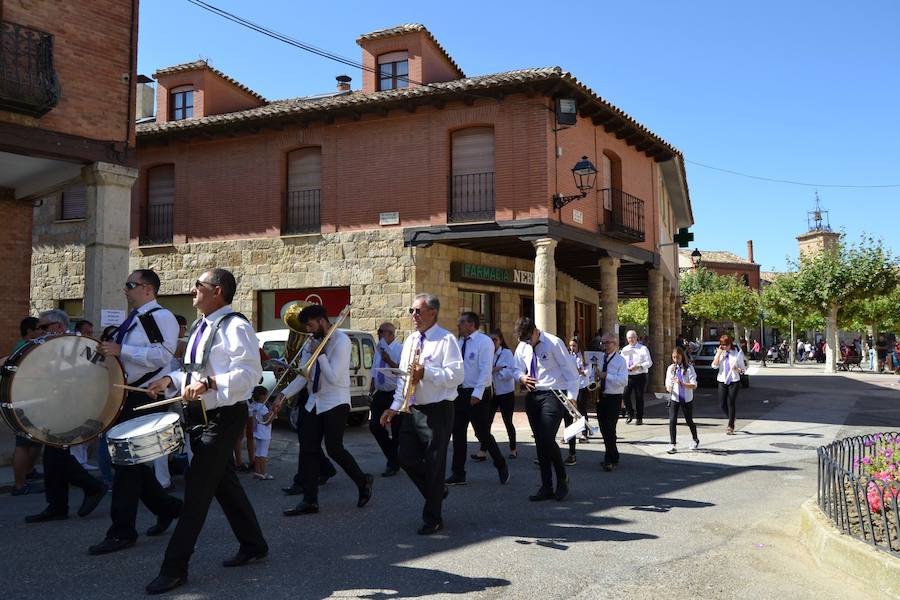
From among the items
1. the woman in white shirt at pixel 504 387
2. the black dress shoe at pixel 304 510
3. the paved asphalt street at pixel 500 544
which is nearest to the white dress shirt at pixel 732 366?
the paved asphalt street at pixel 500 544

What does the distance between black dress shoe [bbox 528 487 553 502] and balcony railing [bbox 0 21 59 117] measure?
7.88m

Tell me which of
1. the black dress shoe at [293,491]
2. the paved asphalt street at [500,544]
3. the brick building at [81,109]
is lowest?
the paved asphalt street at [500,544]

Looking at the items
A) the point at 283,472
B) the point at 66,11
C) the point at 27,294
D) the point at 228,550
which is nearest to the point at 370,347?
the point at 283,472

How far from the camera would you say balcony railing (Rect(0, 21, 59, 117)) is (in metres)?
8.92

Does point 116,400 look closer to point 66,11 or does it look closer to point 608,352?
point 608,352

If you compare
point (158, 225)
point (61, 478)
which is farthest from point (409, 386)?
point (158, 225)

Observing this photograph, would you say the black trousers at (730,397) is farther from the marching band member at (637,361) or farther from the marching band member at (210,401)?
the marching band member at (210,401)

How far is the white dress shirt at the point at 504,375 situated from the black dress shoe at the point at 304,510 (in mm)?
3522

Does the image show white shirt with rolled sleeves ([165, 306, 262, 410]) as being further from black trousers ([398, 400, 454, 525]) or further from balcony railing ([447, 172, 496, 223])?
balcony railing ([447, 172, 496, 223])

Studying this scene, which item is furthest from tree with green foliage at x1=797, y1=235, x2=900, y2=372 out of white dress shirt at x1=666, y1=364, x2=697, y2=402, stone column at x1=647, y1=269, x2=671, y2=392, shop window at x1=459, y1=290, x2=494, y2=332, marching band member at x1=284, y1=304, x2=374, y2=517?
marching band member at x1=284, y1=304, x2=374, y2=517

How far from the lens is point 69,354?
4.69 meters

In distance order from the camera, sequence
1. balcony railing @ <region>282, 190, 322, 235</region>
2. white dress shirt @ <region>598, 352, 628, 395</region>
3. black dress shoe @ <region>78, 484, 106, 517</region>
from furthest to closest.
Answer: balcony railing @ <region>282, 190, 322, 235</region>, white dress shirt @ <region>598, 352, 628, 395</region>, black dress shoe @ <region>78, 484, 106, 517</region>

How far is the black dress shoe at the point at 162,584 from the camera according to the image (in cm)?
399

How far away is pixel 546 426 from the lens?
6449mm
